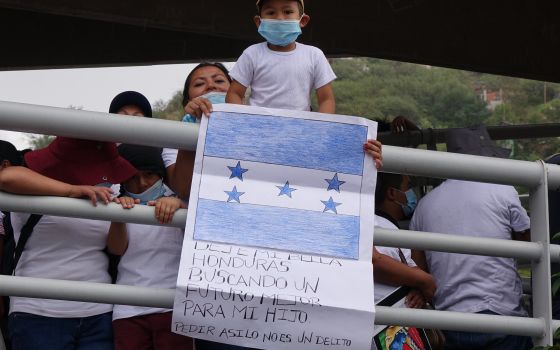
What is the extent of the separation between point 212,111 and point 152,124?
253 mm

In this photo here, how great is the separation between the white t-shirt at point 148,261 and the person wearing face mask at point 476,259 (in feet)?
3.94

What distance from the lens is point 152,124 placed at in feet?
11.1

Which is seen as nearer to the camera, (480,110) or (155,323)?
(155,323)

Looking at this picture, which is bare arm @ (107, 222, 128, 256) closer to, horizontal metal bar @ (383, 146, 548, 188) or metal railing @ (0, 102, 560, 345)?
metal railing @ (0, 102, 560, 345)

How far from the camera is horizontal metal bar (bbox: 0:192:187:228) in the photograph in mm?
3346

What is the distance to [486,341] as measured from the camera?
4.26m

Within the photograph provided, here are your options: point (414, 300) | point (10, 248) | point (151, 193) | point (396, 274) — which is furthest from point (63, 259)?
point (414, 300)

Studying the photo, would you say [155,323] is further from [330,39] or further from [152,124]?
[330,39]

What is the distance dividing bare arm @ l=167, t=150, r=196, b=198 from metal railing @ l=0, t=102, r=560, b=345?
0.27 metres

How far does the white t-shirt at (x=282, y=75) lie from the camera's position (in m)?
4.09

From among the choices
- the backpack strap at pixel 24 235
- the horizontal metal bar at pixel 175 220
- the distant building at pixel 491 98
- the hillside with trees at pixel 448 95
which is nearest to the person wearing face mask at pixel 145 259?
the backpack strap at pixel 24 235

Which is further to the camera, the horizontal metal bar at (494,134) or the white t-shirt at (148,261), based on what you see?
the horizontal metal bar at (494,134)

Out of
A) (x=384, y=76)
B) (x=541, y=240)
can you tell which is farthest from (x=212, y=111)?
(x=384, y=76)

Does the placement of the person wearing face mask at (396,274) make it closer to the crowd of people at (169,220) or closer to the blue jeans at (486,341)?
the crowd of people at (169,220)
